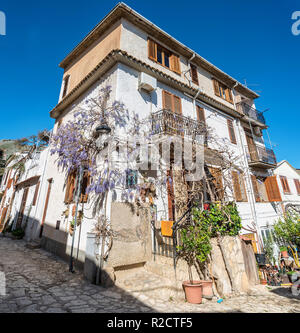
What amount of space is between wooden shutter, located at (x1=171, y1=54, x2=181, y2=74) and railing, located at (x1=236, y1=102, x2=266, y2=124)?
5.80 m

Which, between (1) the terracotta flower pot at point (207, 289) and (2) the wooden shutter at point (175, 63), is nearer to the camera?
(1) the terracotta flower pot at point (207, 289)

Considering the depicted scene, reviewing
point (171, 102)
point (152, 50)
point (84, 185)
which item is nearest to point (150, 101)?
point (171, 102)

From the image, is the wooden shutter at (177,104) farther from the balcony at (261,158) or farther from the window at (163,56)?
the balcony at (261,158)

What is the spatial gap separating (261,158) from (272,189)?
2146 mm

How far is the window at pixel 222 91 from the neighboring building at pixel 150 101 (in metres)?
0.10

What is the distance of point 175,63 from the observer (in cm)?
1000

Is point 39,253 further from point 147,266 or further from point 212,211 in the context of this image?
point 212,211

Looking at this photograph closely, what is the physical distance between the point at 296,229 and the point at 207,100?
27.5 ft

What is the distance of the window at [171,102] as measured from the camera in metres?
8.48

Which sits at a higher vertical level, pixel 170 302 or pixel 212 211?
pixel 212 211

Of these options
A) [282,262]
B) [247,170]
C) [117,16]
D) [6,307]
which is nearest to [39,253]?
[6,307]

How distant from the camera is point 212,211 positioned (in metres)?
5.70

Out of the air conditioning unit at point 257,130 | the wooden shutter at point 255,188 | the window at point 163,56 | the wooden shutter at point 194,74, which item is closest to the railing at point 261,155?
the wooden shutter at point 255,188
